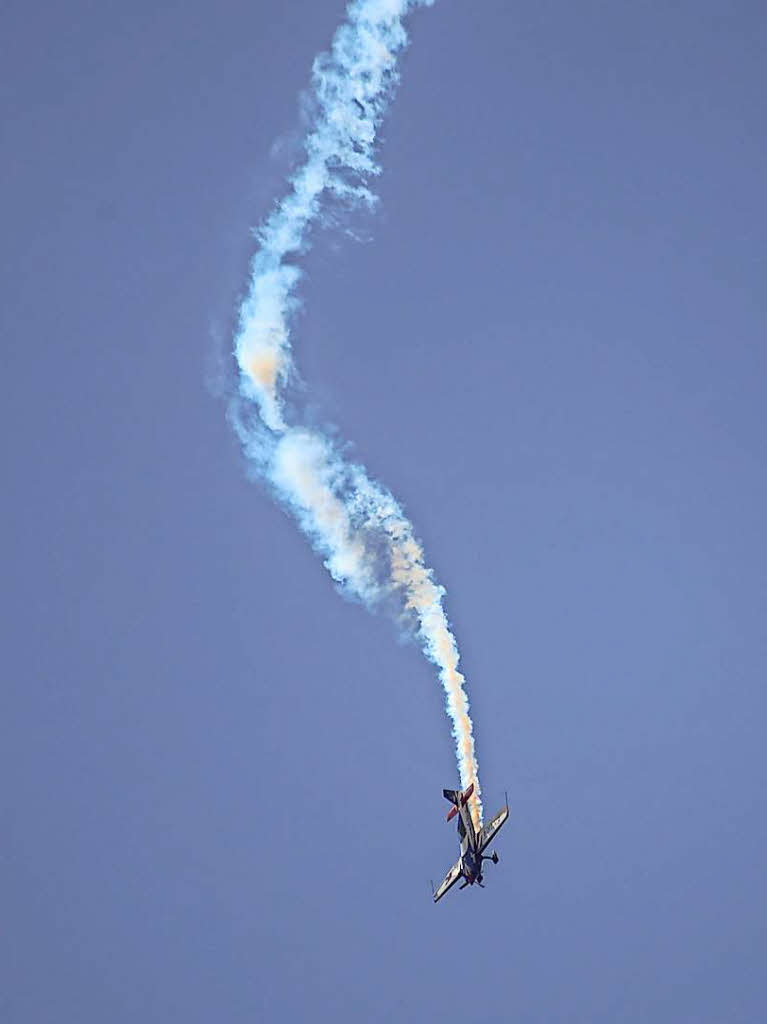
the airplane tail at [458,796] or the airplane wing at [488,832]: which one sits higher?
the airplane tail at [458,796]

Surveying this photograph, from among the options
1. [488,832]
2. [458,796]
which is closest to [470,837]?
[488,832]

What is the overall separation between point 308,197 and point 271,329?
629cm

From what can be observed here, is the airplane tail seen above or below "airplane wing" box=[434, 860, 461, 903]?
above

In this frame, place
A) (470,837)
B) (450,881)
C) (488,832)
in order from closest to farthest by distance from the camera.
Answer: (488,832) → (470,837) → (450,881)

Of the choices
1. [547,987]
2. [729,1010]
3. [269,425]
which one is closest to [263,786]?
[547,987]

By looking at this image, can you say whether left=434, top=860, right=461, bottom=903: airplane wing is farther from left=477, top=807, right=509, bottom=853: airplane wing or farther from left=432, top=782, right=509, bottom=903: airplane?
left=477, top=807, right=509, bottom=853: airplane wing

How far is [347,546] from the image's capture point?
99.4 m

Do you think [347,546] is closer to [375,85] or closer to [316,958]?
[375,85]

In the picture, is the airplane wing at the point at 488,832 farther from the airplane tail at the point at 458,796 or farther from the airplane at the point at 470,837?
the airplane tail at the point at 458,796

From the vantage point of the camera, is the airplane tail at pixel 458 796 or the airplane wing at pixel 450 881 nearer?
the airplane tail at pixel 458 796

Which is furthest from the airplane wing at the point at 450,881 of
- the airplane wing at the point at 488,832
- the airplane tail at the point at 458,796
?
the airplane tail at the point at 458,796

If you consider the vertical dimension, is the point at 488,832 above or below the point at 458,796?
below

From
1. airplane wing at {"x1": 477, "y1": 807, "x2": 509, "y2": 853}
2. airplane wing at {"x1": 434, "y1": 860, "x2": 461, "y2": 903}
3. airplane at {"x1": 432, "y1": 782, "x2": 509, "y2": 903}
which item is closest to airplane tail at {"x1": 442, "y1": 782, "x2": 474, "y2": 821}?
airplane at {"x1": 432, "y1": 782, "x2": 509, "y2": 903}

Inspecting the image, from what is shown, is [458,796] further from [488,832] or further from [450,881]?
[450,881]
